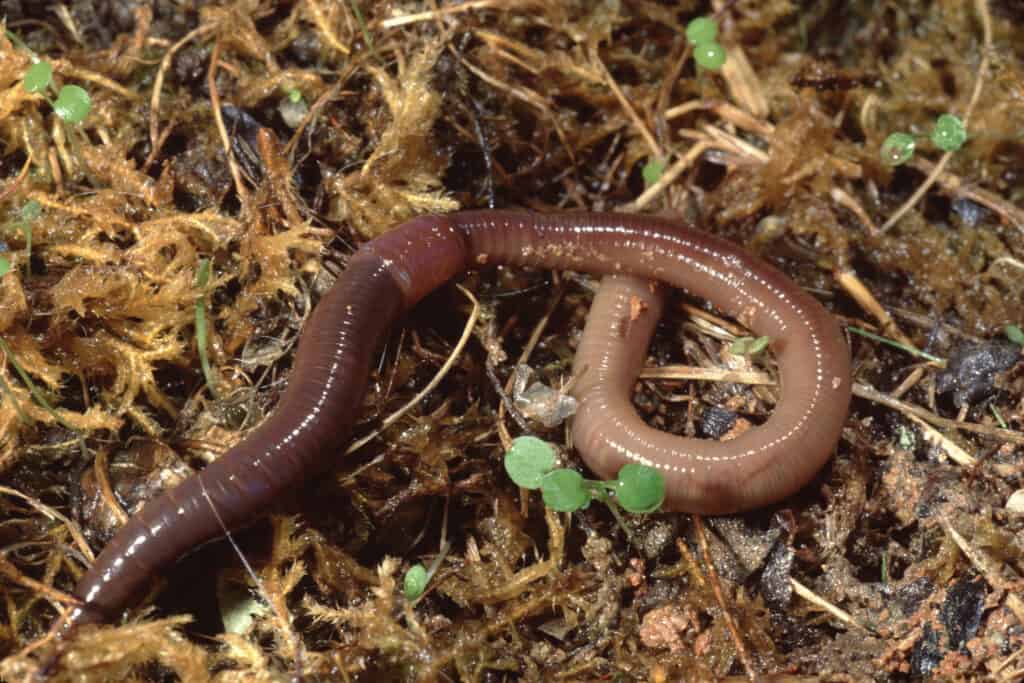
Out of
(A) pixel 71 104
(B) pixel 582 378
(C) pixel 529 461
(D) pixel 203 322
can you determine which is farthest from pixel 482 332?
(A) pixel 71 104

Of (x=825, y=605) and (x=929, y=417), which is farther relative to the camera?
(x=929, y=417)

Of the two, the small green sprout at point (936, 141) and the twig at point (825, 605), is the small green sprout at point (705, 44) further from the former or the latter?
the twig at point (825, 605)

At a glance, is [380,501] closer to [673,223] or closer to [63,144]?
[673,223]

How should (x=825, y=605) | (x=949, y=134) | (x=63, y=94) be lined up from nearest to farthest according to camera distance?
1. (x=825, y=605)
2. (x=63, y=94)
3. (x=949, y=134)

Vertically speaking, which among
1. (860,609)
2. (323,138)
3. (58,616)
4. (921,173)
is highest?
(323,138)

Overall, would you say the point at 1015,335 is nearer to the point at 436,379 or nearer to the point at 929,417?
the point at 929,417

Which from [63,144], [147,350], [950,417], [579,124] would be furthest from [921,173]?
[63,144]

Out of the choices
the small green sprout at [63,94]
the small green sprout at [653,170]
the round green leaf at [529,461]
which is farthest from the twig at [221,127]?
the small green sprout at [653,170]

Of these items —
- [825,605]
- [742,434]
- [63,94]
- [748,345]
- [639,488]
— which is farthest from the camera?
[748,345]
